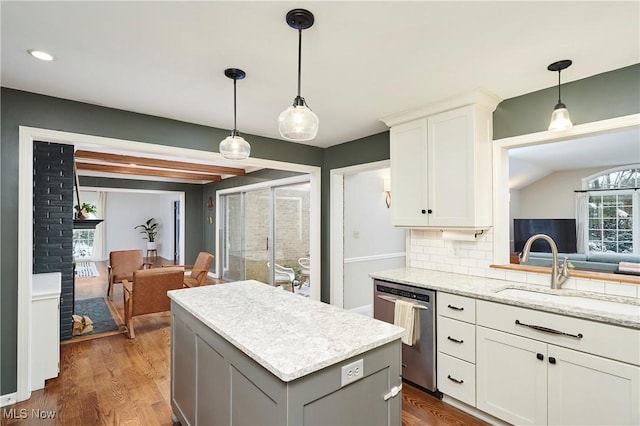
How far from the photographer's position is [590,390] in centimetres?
175

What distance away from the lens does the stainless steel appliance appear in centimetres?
247

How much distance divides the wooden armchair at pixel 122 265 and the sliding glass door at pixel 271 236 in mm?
1875

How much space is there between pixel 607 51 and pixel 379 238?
3.40 m

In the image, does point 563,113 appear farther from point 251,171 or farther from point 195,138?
point 251,171

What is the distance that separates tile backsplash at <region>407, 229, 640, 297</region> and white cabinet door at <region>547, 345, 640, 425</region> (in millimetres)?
633

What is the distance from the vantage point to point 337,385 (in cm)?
124

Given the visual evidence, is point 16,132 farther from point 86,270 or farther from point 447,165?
point 86,270

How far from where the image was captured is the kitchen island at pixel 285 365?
3.81 feet

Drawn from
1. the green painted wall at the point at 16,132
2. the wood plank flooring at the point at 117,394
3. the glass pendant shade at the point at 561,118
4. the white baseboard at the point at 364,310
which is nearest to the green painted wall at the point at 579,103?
the glass pendant shade at the point at 561,118

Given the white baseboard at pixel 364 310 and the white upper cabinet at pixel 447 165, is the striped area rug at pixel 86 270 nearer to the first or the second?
the white baseboard at pixel 364 310

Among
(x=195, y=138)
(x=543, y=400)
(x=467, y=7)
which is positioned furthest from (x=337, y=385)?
(x=195, y=138)

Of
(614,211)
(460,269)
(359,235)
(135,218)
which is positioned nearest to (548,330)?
(460,269)

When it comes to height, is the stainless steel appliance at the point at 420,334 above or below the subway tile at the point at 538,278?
below

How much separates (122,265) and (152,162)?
6.23 ft
